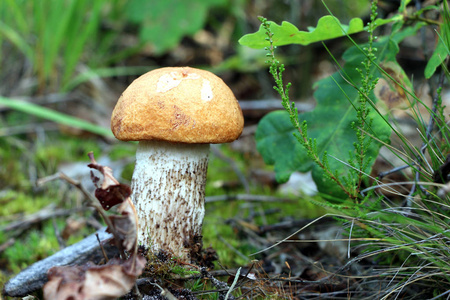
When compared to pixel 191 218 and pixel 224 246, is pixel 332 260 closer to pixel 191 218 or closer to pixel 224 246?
pixel 224 246

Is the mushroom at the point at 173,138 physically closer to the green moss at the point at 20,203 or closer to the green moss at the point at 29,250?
the green moss at the point at 29,250

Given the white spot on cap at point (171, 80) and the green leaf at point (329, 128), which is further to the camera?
A: the green leaf at point (329, 128)

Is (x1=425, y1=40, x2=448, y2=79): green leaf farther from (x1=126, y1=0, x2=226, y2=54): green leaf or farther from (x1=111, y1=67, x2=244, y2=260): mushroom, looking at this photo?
(x1=126, y1=0, x2=226, y2=54): green leaf

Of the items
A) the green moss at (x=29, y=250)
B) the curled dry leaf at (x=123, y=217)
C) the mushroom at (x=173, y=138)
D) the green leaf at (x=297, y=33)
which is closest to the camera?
the curled dry leaf at (x=123, y=217)

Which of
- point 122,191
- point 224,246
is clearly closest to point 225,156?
point 224,246

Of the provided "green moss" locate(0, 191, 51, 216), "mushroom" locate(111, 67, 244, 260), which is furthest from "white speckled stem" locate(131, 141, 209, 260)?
"green moss" locate(0, 191, 51, 216)

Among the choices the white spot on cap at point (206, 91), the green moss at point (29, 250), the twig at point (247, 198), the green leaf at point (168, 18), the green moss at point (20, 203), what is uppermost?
the green leaf at point (168, 18)

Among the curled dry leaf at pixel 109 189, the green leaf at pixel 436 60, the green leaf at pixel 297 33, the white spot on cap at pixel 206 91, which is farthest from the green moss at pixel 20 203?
the green leaf at pixel 436 60

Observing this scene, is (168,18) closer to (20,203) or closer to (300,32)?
(20,203)
